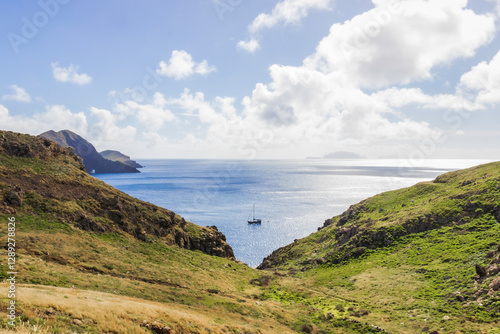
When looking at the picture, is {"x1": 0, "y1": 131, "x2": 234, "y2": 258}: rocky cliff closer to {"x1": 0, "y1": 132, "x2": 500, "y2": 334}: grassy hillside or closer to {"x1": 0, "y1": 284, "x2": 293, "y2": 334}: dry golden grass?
{"x1": 0, "y1": 132, "x2": 500, "y2": 334}: grassy hillside

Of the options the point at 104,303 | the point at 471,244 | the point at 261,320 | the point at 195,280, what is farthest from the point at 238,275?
the point at 471,244

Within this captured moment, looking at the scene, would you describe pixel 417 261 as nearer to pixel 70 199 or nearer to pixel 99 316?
pixel 99 316

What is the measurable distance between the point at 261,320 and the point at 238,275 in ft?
92.6

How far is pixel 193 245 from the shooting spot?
78.4m

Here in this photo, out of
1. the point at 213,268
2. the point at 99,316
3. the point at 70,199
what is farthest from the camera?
the point at 213,268

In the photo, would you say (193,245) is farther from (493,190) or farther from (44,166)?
(493,190)

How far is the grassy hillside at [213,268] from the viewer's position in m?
28.0

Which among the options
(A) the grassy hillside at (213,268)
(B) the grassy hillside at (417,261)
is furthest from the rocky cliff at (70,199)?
(B) the grassy hillside at (417,261)

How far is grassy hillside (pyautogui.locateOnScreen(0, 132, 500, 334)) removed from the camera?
2803cm

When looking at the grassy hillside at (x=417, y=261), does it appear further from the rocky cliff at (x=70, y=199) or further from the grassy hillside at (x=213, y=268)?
the rocky cliff at (x=70, y=199)

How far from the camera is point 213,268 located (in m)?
65.7

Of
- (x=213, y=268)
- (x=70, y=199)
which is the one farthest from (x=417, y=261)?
(x=70, y=199)

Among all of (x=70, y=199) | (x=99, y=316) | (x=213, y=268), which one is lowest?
(x=213, y=268)

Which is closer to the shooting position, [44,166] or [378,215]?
[44,166]
